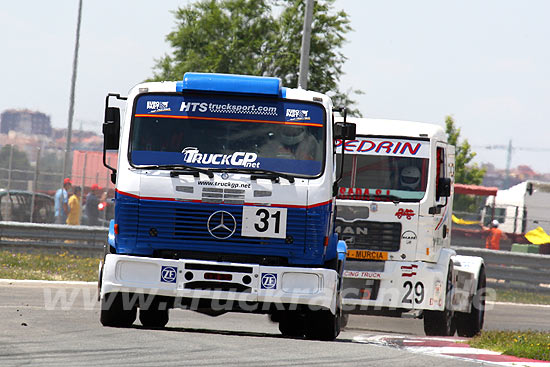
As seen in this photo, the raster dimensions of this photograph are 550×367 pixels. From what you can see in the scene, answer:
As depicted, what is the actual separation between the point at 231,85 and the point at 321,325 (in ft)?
8.65

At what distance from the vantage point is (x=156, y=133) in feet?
35.7

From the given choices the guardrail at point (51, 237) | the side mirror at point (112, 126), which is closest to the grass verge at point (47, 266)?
the guardrail at point (51, 237)

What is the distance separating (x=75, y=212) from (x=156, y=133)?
17.4 m

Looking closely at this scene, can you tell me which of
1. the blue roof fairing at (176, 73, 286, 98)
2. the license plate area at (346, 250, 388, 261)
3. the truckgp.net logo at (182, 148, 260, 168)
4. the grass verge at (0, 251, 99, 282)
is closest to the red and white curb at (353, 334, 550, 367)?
the license plate area at (346, 250, 388, 261)

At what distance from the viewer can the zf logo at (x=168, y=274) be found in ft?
34.6

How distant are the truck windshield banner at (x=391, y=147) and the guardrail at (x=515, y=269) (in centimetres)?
993

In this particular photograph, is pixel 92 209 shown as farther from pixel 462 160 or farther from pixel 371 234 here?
pixel 462 160

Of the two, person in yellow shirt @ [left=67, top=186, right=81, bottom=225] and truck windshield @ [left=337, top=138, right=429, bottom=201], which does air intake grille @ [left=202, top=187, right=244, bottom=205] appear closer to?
truck windshield @ [left=337, top=138, right=429, bottom=201]

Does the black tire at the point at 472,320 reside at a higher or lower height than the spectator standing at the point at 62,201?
lower

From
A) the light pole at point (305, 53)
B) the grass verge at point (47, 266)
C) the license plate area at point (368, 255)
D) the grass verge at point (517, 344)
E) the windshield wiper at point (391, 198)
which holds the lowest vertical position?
the grass verge at point (47, 266)

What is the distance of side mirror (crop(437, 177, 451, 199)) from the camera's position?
14.5m

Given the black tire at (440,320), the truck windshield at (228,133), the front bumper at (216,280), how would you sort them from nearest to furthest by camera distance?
the front bumper at (216,280) < the truck windshield at (228,133) < the black tire at (440,320)

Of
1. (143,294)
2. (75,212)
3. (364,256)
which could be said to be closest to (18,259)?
(75,212)

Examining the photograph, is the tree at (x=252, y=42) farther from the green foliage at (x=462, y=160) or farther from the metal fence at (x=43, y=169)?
the green foliage at (x=462, y=160)
